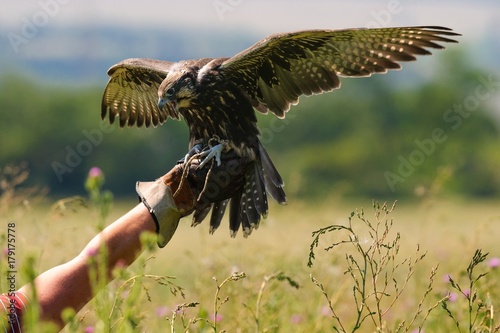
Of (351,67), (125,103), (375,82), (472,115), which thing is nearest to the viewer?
(351,67)

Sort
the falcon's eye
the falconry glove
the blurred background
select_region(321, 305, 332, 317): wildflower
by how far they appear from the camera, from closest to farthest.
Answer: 1. the falconry glove
2. select_region(321, 305, 332, 317): wildflower
3. the falcon's eye
4. the blurred background

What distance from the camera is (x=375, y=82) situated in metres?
61.5

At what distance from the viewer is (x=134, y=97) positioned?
5.34m

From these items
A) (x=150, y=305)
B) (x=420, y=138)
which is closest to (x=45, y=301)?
(x=150, y=305)

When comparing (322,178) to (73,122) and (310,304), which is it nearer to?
(73,122)

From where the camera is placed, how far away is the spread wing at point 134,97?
5156 millimetres

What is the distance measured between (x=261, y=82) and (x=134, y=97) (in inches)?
39.8

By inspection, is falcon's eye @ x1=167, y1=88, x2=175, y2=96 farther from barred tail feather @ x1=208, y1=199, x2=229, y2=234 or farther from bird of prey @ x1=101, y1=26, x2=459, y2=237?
barred tail feather @ x1=208, y1=199, x2=229, y2=234

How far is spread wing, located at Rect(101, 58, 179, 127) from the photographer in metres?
5.16

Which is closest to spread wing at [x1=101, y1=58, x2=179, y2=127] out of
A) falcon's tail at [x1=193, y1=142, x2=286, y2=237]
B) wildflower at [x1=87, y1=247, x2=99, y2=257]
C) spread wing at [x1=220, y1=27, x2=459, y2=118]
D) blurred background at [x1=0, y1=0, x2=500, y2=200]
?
spread wing at [x1=220, y1=27, x2=459, y2=118]

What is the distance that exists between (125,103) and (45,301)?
8.97 feet

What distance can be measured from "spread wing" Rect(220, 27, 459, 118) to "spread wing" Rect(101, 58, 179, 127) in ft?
2.08

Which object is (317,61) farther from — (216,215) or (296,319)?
(296,319)

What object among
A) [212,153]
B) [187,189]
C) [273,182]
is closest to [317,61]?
[273,182]
